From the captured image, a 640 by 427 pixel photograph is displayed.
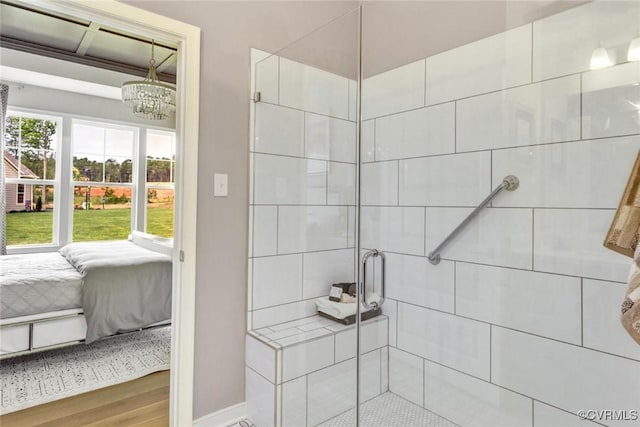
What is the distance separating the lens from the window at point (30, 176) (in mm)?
4414

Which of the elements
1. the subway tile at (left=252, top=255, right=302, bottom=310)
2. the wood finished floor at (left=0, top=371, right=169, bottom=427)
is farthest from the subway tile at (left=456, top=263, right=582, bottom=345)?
the wood finished floor at (left=0, top=371, right=169, bottom=427)

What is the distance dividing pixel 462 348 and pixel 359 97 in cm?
139

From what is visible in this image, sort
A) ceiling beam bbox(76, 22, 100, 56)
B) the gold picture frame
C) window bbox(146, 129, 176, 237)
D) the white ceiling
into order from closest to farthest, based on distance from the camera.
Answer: the gold picture frame < the white ceiling < ceiling beam bbox(76, 22, 100, 56) < window bbox(146, 129, 176, 237)

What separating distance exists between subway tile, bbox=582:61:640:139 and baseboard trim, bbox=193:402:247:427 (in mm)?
1982

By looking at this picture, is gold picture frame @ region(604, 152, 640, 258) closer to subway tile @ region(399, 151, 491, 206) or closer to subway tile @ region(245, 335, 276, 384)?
subway tile @ region(399, 151, 491, 206)

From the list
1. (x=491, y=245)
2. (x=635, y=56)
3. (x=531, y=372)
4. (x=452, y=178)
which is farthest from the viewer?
(x=452, y=178)

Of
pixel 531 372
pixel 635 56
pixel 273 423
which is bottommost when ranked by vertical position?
pixel 273 423

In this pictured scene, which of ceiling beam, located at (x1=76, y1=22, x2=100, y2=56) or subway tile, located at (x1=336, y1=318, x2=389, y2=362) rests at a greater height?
ceiling beam, located at (x1=76, y1=22, x2=100, y2=56)

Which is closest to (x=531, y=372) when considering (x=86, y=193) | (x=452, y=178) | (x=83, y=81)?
(x=452, y=178)

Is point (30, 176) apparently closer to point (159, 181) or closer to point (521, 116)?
point (159, 181)

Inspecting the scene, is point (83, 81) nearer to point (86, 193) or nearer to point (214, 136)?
point (86, 193)

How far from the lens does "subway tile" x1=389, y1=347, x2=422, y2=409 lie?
1880 mm

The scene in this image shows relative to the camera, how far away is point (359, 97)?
6.43 ft

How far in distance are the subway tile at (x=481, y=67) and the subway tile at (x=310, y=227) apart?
78 cm
